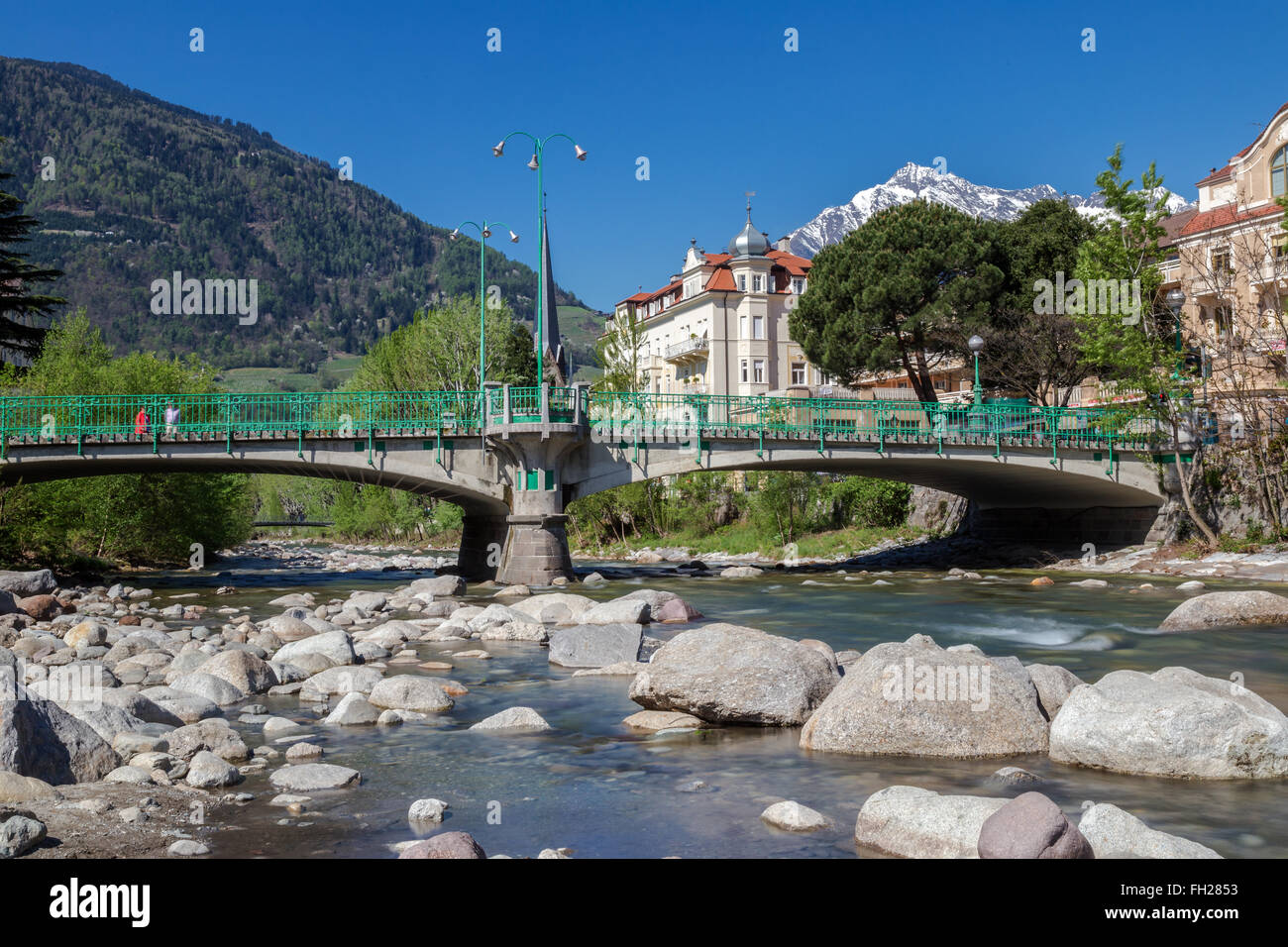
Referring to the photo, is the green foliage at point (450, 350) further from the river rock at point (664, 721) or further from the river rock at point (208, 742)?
the river rock at point (208, 742)

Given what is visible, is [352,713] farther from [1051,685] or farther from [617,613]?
[617,613]

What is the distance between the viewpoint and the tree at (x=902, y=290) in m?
48.5

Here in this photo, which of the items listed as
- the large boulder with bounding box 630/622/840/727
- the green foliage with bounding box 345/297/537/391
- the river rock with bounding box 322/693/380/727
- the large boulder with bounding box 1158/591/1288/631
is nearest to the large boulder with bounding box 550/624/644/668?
the large boulder with bounding box 630/622/840/727

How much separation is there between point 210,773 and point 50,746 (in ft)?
4.14

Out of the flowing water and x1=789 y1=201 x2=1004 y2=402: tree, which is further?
x1=789 y1=201 x2=1004 y2=402: tree

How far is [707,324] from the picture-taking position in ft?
255

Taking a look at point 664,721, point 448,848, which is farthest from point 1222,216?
point 448,848

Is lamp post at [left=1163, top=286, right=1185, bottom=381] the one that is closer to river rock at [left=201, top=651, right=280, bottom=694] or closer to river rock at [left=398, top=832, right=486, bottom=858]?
river rock at [left=201, top=651, right=280, bottom=694]

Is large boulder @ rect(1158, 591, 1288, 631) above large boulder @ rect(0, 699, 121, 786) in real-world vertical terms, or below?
below

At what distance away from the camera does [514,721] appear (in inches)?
465

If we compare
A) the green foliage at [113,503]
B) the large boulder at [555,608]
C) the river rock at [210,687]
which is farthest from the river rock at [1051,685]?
the green foliage at [113,503]

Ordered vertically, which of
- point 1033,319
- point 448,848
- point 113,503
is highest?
point 1033,319

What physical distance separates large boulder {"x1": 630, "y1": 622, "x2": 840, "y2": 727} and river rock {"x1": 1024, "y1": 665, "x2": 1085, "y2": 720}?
2258 millimetres

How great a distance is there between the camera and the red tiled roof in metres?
42.2
